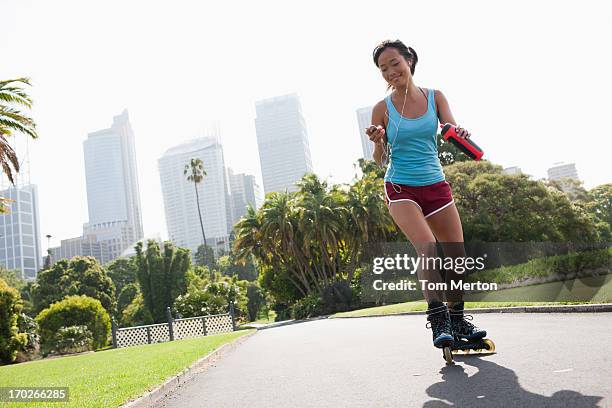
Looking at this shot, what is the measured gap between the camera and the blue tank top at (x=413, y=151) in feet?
12.2

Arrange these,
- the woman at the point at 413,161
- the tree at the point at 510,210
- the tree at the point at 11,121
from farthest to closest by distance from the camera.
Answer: the tree at the point at 510,210 → the tree at the point at 11,121 → the woman at the point at 413,161

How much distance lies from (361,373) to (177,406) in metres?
1.46

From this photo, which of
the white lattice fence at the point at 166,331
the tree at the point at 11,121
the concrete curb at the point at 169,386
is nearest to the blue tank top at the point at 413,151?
the concrete curb at the point at 169,386

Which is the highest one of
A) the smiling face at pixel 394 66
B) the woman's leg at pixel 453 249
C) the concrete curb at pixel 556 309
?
the smiling face at pixel 394 66

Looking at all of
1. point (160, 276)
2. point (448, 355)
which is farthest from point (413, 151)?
point (160, 276)

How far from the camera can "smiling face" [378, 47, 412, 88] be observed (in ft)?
12.5

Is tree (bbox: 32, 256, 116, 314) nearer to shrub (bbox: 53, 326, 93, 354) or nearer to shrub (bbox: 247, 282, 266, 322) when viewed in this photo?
shrub (bbox: 247, 282, 266, 322)

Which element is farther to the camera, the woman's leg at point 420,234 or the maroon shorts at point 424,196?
the maroon shorts at point 424,196

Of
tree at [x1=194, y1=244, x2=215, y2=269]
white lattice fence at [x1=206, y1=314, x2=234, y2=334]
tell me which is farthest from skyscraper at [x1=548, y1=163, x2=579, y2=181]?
white lattice fence at [x1=206, y1=314, x2=234, y2=334]

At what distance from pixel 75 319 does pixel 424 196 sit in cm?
3153

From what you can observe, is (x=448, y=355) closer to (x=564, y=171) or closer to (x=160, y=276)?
(x=160, y=276)

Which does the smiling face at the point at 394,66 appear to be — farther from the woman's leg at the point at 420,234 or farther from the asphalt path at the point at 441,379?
the asphalt path at the point at 441,379

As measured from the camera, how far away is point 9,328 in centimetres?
2383

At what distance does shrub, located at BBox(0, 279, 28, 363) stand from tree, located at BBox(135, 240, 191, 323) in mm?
27875
